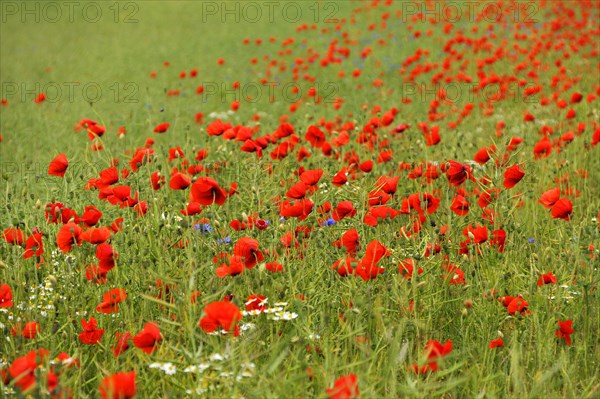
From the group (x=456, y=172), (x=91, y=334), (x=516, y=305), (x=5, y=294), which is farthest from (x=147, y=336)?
(x=456, y=172)

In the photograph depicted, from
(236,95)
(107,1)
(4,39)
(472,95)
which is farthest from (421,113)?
(107,1)

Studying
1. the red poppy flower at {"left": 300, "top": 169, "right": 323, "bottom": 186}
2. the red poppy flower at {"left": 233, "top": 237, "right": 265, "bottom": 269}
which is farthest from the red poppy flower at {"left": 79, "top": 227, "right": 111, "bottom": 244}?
the red poppy flower at {"left": 300, "top": 169, "right": 323, "bottom": 186}

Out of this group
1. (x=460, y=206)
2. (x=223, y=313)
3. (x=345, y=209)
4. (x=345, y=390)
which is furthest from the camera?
(x=460, y=206)

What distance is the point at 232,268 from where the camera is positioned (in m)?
2.31

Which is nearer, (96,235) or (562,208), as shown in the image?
(96,235)

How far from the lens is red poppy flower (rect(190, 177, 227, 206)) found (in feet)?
8.50

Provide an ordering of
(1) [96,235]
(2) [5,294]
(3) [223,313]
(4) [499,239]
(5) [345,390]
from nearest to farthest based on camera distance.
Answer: (5) [345,390], (3) [223,313], (2) [5,294], (1) [96,235], (4) [499,239]

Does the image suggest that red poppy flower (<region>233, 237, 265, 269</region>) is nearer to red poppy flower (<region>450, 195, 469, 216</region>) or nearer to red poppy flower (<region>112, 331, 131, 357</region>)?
red poppy flower (<region>112, 331, 131, 357</region>)

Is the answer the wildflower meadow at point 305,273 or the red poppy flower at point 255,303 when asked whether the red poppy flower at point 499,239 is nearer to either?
the wildflower meadow at point 305,273

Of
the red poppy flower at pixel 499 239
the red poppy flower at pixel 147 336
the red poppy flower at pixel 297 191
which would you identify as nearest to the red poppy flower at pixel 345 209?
the red poppy flower at pixel 297 191

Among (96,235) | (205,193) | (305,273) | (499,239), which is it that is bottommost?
(305,273)

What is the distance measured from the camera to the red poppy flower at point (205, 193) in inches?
102

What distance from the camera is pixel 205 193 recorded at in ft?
8.73

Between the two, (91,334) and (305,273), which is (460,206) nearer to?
(305,273)
